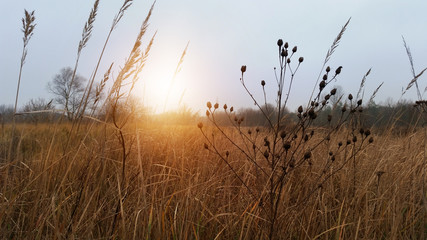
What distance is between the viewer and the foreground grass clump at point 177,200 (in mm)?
1371

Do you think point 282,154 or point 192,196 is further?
point 282,154

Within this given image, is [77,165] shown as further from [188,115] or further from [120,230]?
[188,115]

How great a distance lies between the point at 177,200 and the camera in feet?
5.96

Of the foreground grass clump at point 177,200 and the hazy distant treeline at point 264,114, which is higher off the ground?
the hazy distant treeline at point 264,114

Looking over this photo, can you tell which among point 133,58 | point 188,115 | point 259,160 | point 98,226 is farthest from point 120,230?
point 188,115

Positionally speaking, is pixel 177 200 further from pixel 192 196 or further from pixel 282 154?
pixel 282 154

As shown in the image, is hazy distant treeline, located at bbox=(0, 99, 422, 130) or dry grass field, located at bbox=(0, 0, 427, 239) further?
hazy distant treeline, located at bbox=(0, 99, 422, 130)

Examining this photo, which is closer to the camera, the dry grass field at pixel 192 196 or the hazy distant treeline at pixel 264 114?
the dry grass field at pixel 192 196

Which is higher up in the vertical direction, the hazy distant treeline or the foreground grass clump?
the hazy distant treeline

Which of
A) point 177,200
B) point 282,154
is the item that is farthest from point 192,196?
point 282,154

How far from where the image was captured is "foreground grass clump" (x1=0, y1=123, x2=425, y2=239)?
54.0 inches

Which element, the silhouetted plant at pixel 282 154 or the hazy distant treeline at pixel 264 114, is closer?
the silhouetted plant at pixel 282 154

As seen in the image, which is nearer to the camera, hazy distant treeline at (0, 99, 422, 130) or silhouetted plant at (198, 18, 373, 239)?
silhouetted plant at (198, 18, 373, 239)

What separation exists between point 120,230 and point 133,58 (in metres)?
0.88
